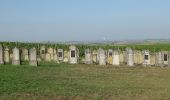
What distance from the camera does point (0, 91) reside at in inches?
688

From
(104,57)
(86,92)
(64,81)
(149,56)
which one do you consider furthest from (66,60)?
(86,92)

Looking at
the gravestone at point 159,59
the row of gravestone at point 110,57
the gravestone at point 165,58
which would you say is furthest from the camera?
the gravestone at point 165,58

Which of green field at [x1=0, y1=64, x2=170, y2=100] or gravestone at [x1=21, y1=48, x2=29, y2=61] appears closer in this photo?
green field at [x1=0, y1=64, x2=170, y2=100]

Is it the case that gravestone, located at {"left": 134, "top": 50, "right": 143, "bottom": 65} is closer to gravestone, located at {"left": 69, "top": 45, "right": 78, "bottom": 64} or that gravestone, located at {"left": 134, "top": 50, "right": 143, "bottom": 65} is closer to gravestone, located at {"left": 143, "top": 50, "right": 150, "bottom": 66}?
gravestone, located at {"left": 143, "top": 50, "right": 150, "bottom": 66}

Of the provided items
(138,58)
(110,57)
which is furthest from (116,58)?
(138,58)

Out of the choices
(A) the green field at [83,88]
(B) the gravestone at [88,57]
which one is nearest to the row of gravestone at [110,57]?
(B) the gravestone at [88,57]

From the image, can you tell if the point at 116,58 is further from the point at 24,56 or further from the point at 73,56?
the point at 24,56

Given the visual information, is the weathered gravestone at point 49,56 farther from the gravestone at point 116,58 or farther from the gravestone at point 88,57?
the gravestone at point 116,58

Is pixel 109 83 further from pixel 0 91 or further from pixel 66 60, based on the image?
pixel 66 60

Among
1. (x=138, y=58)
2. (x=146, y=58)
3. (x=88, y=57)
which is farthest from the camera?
(x=138, y=58)

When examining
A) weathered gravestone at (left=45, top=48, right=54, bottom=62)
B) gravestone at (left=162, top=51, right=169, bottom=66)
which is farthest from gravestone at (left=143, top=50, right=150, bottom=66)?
weathered gravestone at (left=45, top=48, right=54, bottom=62)

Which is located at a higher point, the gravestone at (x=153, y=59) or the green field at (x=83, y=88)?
the gravestone at (x=153, y=59)

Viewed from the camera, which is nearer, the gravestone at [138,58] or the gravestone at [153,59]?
the gravestone at [153,59]

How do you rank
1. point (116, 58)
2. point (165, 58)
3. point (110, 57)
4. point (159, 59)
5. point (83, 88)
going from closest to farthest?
point (83, 88) → point (116, 58) → point (159, 59) → point (165, 58) → point (110, 57)
